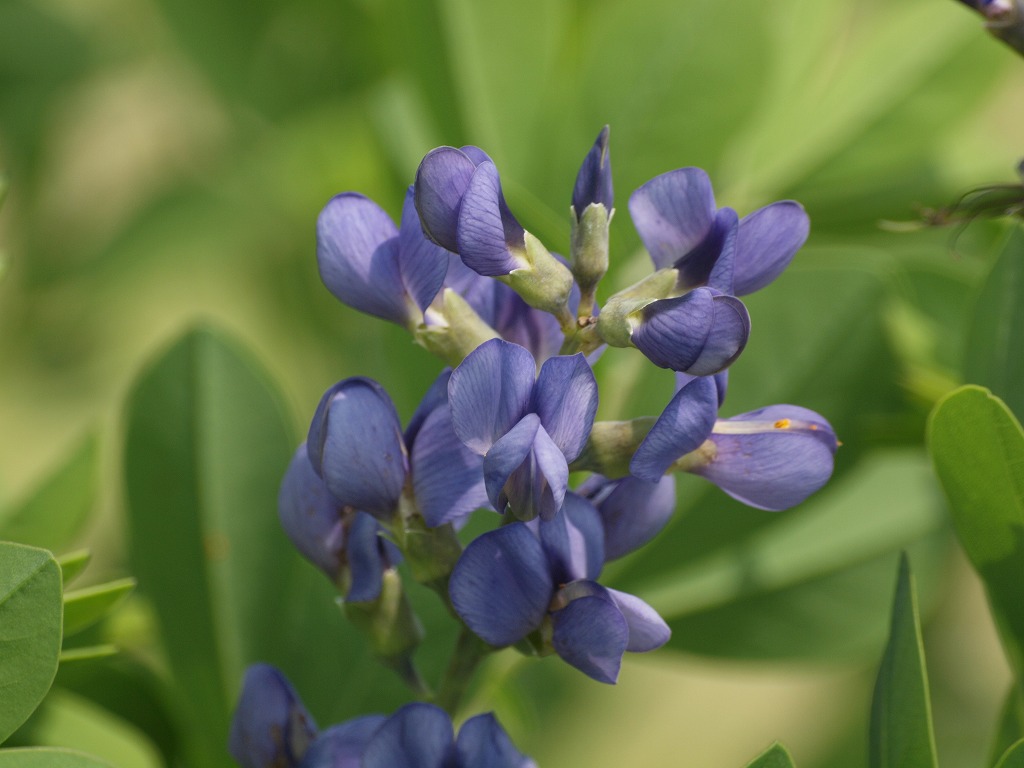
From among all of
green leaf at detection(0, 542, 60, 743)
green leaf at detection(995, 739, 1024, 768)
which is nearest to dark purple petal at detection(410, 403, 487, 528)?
green leaf at detection(0, 542, 60, 743)

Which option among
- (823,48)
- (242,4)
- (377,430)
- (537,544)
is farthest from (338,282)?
(242,4)

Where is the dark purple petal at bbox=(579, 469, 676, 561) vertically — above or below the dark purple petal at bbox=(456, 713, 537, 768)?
above

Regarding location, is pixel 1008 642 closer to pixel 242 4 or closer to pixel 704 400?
pixel 704 400

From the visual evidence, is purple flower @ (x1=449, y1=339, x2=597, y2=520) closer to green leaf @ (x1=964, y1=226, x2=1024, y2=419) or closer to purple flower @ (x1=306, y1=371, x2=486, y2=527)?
purple flower @ (x1=306, y1=371, x2=486, y2=527)

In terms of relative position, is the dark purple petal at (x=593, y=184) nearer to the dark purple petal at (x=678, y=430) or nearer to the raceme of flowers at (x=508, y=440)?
the raceme of flowers at (x=508, y=440)

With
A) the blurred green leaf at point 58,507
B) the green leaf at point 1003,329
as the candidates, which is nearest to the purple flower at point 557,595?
the green leaf at point 1003,329

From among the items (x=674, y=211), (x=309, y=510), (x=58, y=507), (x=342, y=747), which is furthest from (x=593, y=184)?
(x=58, y=507)

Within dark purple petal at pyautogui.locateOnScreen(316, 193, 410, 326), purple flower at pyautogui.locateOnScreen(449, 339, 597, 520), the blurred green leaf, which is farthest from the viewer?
the blurred green leaf
